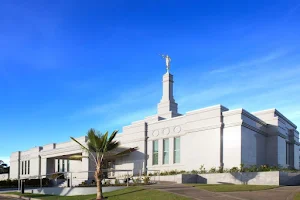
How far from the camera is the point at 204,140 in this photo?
102 ft

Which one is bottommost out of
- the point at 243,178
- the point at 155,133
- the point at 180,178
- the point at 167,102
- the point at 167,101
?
the point at 180,178

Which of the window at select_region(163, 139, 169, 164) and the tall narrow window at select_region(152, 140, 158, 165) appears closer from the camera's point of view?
the window at select_region(163, 139, 169, 164)

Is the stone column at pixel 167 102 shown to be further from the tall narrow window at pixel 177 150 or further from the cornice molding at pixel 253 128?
the cornice molding at pixel 253 128

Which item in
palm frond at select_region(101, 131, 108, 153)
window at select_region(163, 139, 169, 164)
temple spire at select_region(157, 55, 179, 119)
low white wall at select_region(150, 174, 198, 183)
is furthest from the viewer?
temple spire at select_region(157, 55, 179, 119)

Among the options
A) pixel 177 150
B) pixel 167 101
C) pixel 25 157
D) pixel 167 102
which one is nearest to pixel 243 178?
pixel 177 150

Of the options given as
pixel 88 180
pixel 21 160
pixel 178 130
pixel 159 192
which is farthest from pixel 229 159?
pixel 21 160

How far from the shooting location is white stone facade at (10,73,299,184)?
2949cm

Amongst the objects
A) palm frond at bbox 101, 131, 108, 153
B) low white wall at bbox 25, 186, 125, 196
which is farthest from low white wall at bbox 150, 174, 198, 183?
palm frond at bbox 101, 131, 108, 153

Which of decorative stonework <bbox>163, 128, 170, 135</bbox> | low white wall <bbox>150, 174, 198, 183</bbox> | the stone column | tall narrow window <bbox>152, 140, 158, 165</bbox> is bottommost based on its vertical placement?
low white wall <bbox>150, 174, 198, 183</bbox>

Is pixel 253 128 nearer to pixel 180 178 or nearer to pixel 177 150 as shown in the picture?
pixel 177 150

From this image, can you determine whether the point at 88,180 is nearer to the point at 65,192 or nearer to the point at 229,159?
the point at 65,192

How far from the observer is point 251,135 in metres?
30.5

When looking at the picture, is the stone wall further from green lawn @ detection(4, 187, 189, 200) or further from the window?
the window

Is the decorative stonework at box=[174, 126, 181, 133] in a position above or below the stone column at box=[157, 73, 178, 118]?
below
